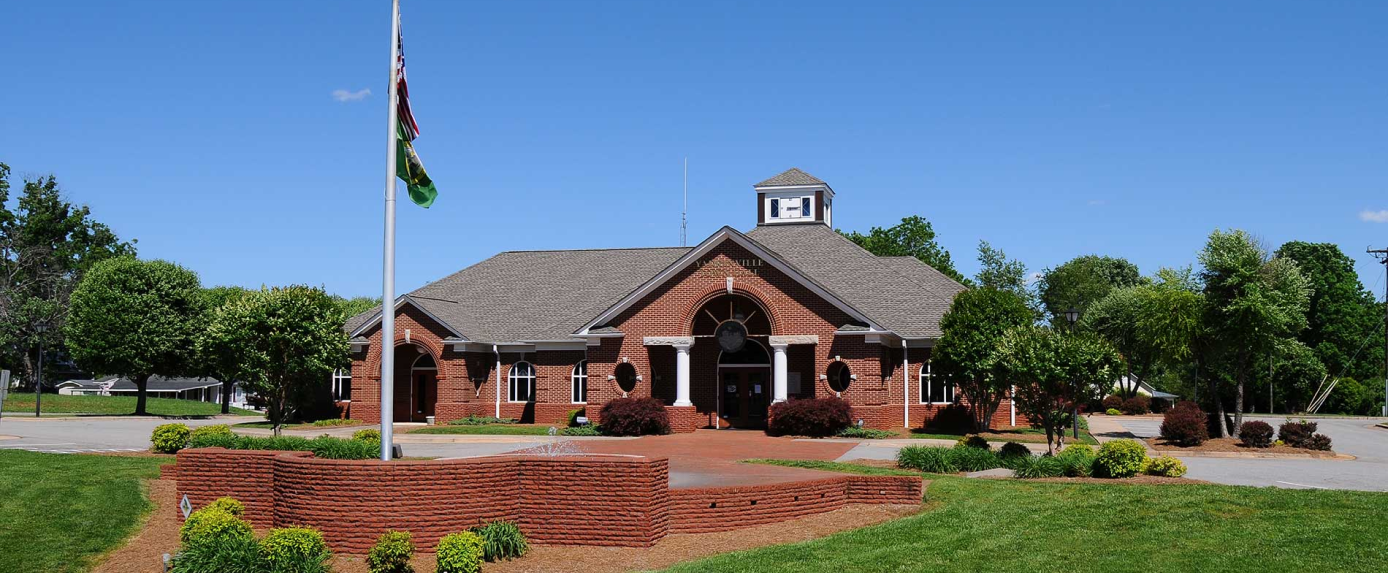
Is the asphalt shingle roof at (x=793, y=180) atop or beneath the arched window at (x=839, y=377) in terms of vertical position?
atop

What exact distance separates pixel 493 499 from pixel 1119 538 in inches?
320

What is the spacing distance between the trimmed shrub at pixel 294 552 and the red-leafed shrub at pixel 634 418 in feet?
68.3

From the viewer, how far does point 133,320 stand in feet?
161

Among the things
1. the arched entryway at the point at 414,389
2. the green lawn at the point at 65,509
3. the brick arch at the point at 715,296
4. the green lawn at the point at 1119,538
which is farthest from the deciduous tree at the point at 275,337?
the green lawn at the point at 1119,538

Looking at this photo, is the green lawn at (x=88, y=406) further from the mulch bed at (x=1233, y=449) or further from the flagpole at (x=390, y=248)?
the mulch bed at (x=1233, y=449)

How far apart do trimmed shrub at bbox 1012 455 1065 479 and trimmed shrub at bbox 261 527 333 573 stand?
40.0 ft

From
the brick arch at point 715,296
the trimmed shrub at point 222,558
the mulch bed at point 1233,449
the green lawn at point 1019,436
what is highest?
the brick arch at point 715,296

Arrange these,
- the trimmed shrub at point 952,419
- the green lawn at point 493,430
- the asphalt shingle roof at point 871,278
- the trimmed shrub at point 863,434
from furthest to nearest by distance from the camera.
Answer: the asphalt shingle roof at point 871,278
the trimmed shrub at point 952,419
the green lawn at point 493,430
the trimmed shrub at point 863,434

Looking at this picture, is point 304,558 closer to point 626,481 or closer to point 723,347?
point 626,481

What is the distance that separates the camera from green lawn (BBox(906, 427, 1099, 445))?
3181 centimetres

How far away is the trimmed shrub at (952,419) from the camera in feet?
121

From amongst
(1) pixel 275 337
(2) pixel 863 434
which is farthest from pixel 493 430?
(2) pixel 863 434

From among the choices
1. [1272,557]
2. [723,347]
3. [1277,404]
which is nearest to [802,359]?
[723,347]

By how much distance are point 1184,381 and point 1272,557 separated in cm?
8056
